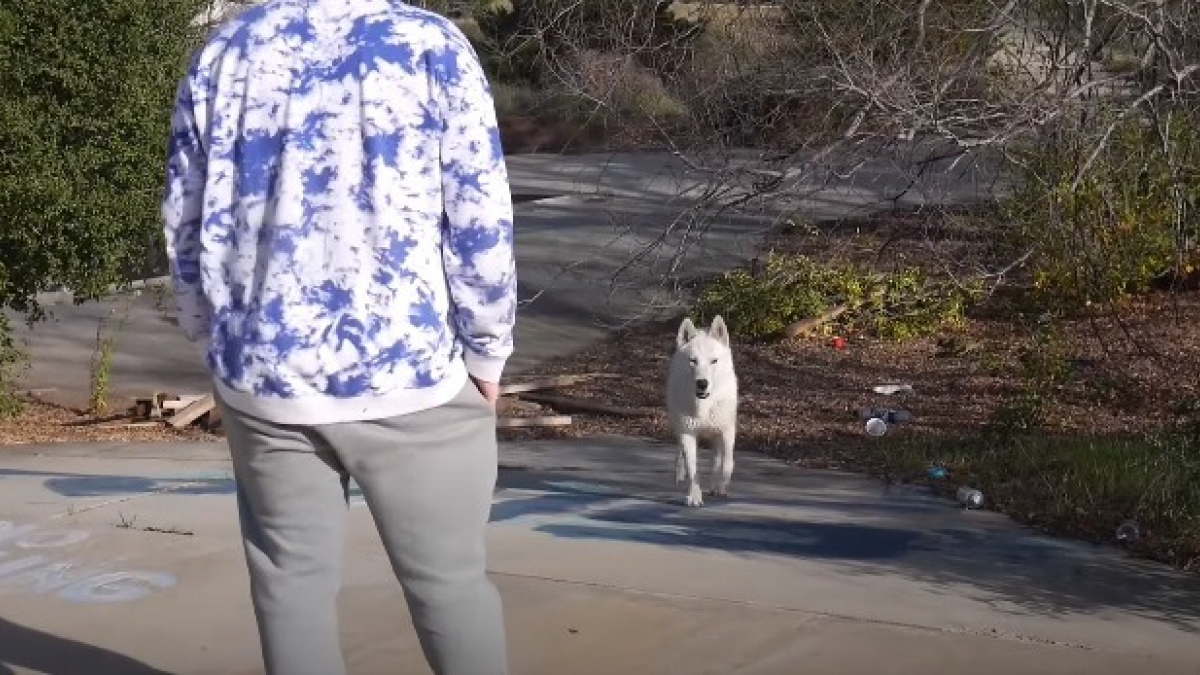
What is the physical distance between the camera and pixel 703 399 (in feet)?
25.8

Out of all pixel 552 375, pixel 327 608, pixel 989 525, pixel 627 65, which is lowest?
pixel 552 375

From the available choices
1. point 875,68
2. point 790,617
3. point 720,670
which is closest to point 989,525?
point 790,617

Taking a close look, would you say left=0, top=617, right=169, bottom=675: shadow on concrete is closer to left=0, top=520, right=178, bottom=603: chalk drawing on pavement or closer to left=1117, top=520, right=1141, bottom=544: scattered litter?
left=0, top=520, right=178, bottom=603: chalk drawing on pavement

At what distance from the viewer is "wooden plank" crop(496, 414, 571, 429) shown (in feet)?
33.7

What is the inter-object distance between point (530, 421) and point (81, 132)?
10.2 feet

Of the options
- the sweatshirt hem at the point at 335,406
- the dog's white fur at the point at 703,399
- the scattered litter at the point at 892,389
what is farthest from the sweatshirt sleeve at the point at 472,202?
the scattered litter at the point at 892,389

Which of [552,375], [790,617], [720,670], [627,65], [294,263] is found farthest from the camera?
[552,375]

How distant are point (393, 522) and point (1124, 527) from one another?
389cm

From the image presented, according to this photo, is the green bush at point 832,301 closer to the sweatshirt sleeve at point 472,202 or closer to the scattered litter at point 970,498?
the scattered litter at point 970,498

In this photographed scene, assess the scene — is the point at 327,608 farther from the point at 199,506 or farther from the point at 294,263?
the point at 199,506

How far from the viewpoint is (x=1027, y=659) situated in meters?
5.14

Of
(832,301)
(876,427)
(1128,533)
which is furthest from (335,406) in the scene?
(832,301)

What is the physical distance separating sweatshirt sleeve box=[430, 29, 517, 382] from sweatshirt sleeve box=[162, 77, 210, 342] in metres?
0.53

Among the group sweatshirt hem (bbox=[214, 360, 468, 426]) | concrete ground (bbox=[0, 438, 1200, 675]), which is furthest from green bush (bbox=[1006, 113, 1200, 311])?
sweatshirt hem (bbox=[214, 360, 468, 426])
